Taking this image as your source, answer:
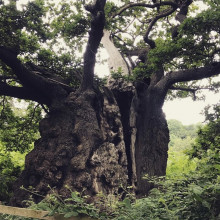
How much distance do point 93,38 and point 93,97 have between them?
1.52m

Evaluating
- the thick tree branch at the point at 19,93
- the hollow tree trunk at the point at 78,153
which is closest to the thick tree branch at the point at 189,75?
the hollow tree trunk at the point at 78,153

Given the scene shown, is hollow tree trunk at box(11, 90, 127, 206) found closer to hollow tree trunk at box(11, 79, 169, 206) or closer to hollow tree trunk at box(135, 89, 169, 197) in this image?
hollow tree trunk at box(11, 79, 169, 206)

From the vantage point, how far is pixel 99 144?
619 cm

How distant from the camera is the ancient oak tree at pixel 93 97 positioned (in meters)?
5.69

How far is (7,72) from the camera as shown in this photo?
7.83 metres

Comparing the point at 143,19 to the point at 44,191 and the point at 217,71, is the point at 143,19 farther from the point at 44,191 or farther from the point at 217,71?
the point at 44,191

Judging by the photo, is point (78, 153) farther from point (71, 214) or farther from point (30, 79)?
point (71, 214)

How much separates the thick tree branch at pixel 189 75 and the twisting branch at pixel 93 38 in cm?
246

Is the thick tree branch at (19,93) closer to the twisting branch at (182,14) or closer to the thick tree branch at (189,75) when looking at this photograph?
the thick tree branch at (189,75)

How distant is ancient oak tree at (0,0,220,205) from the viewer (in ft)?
18.7

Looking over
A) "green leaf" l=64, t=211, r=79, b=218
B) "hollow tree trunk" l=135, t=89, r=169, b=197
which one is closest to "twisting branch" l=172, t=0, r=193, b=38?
"hollow tree trunk" l=135, t=89, r=169, b=197

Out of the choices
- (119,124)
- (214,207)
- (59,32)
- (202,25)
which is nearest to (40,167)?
(119,124)

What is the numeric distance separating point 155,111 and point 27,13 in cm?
445

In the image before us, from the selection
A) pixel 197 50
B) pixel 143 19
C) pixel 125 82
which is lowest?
pixel 125 82
